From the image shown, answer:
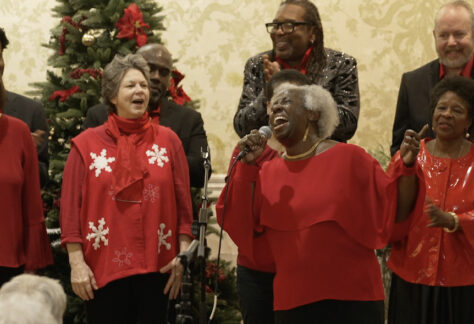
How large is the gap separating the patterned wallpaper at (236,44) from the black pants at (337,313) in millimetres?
2989

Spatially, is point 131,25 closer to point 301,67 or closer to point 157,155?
point 157,155

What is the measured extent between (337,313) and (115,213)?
3.63 feet

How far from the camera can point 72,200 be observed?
327 centimetres

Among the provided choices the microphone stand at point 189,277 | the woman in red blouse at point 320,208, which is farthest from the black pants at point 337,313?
the microphone stand at point 189,277

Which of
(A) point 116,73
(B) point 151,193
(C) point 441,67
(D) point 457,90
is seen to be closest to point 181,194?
(B) point 151,193

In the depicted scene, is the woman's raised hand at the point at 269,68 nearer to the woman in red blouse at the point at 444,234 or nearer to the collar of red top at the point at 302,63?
the collar of red top at the point at 302,63

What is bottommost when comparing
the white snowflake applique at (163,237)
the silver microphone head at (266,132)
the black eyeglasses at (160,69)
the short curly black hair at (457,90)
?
the white snowflake applique at (163,237)

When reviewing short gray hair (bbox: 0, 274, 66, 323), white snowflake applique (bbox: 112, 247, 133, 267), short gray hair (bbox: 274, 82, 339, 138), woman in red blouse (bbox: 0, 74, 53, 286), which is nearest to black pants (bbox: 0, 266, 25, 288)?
woman in red blouse (bbox: 0, 74, 53, 286)

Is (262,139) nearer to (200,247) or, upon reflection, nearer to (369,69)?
(200,247)

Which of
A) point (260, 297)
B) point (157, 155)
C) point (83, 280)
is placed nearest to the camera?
point (260, 297)

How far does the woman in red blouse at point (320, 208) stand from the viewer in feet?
8.52

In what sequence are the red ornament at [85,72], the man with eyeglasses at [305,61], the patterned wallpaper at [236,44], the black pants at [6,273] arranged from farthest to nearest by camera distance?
1. the patterned wallpaper at [236,44]
2. the red ornament at [85,72]
3. the man with eyeglasses at [305,61]
4. the black pants at [6,273]

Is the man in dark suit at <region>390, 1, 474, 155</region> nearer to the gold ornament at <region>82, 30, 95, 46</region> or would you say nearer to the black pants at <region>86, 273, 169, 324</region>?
the black pants at <region>86, 273, 169, 324</region>

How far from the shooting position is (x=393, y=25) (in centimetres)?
547
